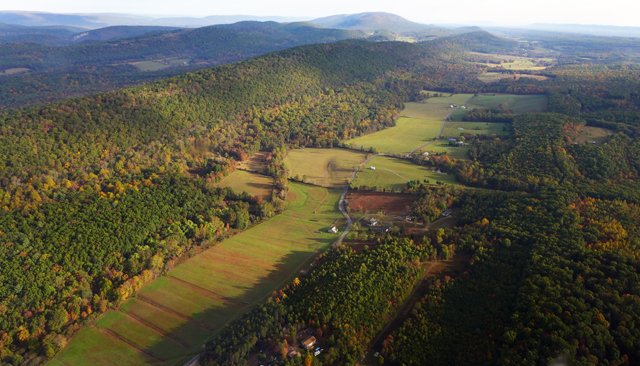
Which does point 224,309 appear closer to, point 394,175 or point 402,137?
point 394,175

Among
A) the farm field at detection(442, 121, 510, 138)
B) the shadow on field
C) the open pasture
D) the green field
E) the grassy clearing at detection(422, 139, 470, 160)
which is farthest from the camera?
the open pasture

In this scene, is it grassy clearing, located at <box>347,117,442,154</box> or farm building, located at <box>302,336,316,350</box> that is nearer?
farm building, located at <box>302,336,316,350</box>

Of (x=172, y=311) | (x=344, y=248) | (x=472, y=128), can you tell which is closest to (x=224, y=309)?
(x=172, y=311)

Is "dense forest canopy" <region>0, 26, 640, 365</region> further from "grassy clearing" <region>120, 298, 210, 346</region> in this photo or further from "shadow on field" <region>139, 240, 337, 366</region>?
"shadow on field" <region>139, 240, 337, 366</region>

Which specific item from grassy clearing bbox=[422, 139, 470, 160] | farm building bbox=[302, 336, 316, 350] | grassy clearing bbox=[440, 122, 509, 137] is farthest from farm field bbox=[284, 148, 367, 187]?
farm building bbox=[302, 336, 316, 350]

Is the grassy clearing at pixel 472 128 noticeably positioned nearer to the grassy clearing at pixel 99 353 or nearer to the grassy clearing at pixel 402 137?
the grassy clearing at pixel 402 137

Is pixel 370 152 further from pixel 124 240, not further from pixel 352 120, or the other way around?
pixel 124 240

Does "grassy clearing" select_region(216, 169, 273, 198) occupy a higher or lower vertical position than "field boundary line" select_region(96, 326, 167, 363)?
higher
